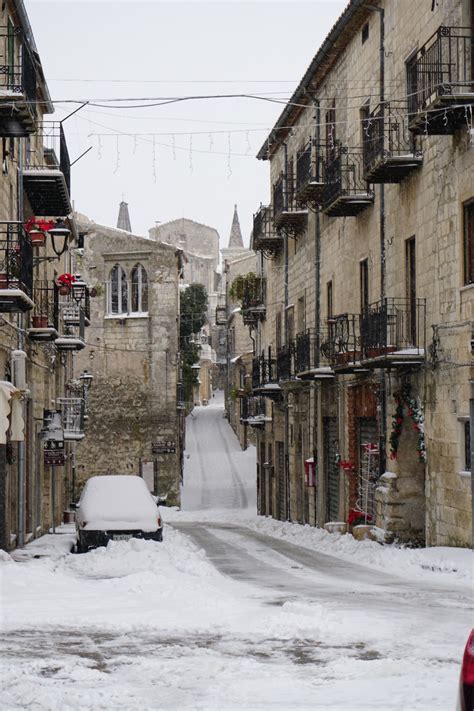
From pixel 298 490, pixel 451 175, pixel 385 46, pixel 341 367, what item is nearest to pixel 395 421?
pixel 341 367

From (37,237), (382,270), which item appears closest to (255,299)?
(382,270)

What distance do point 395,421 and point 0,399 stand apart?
7.54 meters

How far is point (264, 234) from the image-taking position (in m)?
34.5

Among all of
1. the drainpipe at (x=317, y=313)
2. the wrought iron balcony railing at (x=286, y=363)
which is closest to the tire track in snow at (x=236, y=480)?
the wrought iron balcony railing at (x=286, y=363)

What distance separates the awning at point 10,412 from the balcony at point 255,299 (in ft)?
70.1

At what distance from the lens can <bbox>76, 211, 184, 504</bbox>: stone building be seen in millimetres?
43531

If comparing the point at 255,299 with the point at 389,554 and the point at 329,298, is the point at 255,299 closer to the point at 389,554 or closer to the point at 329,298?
the point at 329,298

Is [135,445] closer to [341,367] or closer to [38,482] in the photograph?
[38,482]

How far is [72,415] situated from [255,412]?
9843mm

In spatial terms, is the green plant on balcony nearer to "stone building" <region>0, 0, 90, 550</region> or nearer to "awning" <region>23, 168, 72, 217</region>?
"stone building" <region>0, 0, 90, 550</region>

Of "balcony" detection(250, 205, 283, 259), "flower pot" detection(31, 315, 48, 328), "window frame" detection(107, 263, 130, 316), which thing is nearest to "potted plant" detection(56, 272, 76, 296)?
"flower pot" detection(31, 315, 48, 328)

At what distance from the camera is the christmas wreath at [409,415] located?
63.1ft

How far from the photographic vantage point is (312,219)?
2958cm

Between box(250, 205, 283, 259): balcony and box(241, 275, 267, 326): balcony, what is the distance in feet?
12.3
